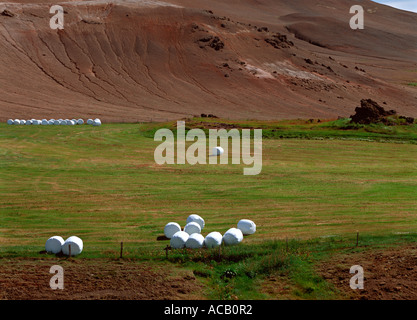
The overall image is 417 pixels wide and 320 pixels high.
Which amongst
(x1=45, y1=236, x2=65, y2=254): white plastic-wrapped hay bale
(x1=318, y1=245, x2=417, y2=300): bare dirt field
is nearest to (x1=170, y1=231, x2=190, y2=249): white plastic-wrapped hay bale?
(x1=45, y1=236, x2=65, y2=254): white plastic-wrapped hay bale

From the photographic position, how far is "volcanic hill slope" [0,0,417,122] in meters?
105

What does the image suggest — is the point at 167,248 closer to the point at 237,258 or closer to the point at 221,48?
the point at 237,258

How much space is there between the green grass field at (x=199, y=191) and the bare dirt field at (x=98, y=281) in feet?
4.68

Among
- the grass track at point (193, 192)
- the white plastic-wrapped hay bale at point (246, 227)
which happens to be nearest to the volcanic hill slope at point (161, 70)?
the grass track at point (193, 192)

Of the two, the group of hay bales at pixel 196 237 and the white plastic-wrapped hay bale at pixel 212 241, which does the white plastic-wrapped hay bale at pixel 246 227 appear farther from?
the white plastic-wrapped hay bale at pixel 212 241

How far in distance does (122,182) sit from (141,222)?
1162 centimetres

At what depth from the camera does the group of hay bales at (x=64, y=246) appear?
24281mm

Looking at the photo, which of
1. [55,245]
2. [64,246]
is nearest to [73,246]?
[64,246]

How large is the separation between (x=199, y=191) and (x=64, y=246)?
15581 millimetres

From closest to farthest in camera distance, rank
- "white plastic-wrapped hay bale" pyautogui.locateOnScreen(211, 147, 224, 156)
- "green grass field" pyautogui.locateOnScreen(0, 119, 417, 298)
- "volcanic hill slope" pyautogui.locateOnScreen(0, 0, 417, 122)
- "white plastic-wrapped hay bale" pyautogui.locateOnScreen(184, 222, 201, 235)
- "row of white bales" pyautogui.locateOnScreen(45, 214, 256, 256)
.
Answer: "row of white bales" pyautogui.locateOnScreen(45, 214, 256, 256)
"white plastic-wrapped hay bale" pyautogui.locateOnScreen(184, 222, 201, 235)
"green grass field" pyautogui.locateOnScreen(0, 119, 417, 298)
"white plastic-wrapped hay bale" pyautogui.locateOnScreen(211, 147, 224, 156)
"volcanic hill slope" pyautogui.locateOnScreen(0, 0, 417, 122)

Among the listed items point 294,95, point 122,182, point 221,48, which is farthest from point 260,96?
point 122,182

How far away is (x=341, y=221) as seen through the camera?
30.6 meters

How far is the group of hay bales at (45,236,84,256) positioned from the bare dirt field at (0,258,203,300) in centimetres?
78

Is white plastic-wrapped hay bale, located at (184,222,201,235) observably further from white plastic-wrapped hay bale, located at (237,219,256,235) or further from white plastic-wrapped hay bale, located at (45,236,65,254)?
white plastic-wrapped hay bale, located at (45,236,65,254)
